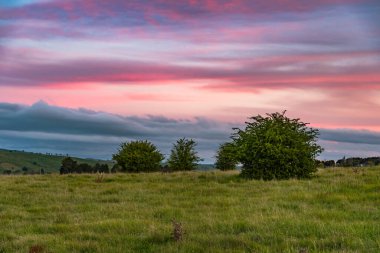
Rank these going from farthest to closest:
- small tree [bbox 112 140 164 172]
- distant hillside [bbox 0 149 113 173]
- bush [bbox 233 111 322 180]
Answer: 1. distant hillside [bbox 0 149 113 173]
2. small tree [bbox 112 140 164 172]
3. bush [bbox 233 111 322 180]

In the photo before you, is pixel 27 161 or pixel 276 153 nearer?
pixel 276 153

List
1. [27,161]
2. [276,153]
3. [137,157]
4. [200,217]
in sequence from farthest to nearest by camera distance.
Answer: [27,161] < [137,157] < [276,153] < [200,217]

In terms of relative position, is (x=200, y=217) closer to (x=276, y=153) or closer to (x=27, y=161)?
(x=276, y=153)

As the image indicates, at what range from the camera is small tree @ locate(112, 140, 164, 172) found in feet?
149

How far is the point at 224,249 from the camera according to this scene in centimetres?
1082

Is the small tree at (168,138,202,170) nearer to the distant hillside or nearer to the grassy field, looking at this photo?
the grassy field

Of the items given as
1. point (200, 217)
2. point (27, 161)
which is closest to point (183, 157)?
point (200, 217)

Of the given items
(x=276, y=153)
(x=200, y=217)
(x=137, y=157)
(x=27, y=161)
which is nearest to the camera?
(x=200, y=217)

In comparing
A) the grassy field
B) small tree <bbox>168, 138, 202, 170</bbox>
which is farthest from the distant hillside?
the grassy field

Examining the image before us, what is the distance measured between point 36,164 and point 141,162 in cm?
14212

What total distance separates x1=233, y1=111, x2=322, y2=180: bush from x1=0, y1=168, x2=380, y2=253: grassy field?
3528mm

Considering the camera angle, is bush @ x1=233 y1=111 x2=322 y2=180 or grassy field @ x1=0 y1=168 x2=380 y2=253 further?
bush @ x1=233 y1=111 x2=322 y2=180

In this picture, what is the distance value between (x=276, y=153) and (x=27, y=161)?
536ft

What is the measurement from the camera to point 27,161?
584ft
